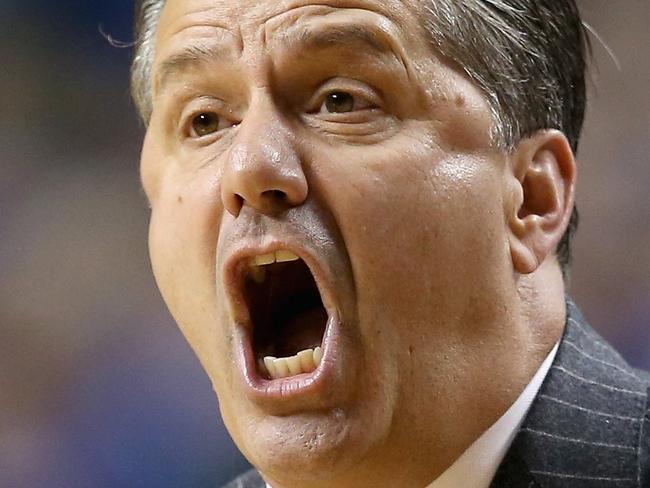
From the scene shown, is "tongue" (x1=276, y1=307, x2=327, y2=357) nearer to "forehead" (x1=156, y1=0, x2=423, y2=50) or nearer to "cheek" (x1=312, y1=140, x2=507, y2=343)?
"cheek" (x1=312, y1=140, x2=507, y2=343)

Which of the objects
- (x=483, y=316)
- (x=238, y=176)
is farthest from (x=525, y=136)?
(x=238, y=176)

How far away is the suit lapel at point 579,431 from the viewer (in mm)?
1029

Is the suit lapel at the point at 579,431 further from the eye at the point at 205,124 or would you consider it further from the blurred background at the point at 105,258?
the blurred background at the point at 105,258

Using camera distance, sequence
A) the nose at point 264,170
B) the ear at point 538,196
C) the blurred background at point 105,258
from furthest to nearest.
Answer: the blurred background at point 105,258 → the ear at point 538,196 → the nose at point 264,170

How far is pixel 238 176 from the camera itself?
3.27 feet

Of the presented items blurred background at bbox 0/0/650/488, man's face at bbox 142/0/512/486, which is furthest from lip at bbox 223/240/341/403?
blurred background at bbox 0/0/650/488

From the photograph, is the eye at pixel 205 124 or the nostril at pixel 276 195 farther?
the eye at pixel 205 124

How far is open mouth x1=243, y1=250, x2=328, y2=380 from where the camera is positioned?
110 cm

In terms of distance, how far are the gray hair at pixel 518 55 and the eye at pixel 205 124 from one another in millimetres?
250

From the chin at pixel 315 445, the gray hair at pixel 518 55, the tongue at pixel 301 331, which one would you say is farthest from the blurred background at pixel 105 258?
the chin at pixel 315 445

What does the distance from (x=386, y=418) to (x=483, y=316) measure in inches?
5.7

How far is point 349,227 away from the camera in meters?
1.00

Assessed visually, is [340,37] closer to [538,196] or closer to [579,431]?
[538,196]

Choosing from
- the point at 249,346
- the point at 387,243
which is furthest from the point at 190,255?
the point at 387,243
